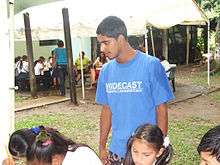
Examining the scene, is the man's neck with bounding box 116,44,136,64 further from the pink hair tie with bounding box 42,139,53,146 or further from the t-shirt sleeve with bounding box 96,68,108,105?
the pink hair tie with bounding box 42,139,53,146

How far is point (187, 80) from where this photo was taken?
15.9 m

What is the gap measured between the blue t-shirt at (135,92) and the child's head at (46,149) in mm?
748

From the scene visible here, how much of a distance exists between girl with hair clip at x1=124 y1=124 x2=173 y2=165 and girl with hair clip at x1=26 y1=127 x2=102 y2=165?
1.26 ft

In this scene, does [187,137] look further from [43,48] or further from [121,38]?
[43,48]

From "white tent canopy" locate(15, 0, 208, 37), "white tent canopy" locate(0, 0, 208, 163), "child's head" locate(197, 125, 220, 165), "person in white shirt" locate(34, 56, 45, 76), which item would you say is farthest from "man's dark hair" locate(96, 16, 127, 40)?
"person in white shirt" locate(34, 56, 45, 76)

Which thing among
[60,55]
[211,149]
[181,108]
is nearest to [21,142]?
[211,149]

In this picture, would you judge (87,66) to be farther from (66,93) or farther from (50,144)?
(50,144)

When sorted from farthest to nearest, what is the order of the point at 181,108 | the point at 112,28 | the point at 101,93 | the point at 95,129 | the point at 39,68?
the point at 39,68 → the point at 181,108 → the point at 95,129 → the point at 101,93 → the point at 112,28

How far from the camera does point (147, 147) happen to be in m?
2.85

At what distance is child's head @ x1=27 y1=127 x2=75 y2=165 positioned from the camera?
239 centimetres

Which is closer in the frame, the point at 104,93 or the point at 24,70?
the point at 104,93

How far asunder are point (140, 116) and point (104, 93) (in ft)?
1.12

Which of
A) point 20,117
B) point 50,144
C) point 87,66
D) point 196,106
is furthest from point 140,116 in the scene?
point 87,66

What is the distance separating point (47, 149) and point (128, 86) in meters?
0.91
